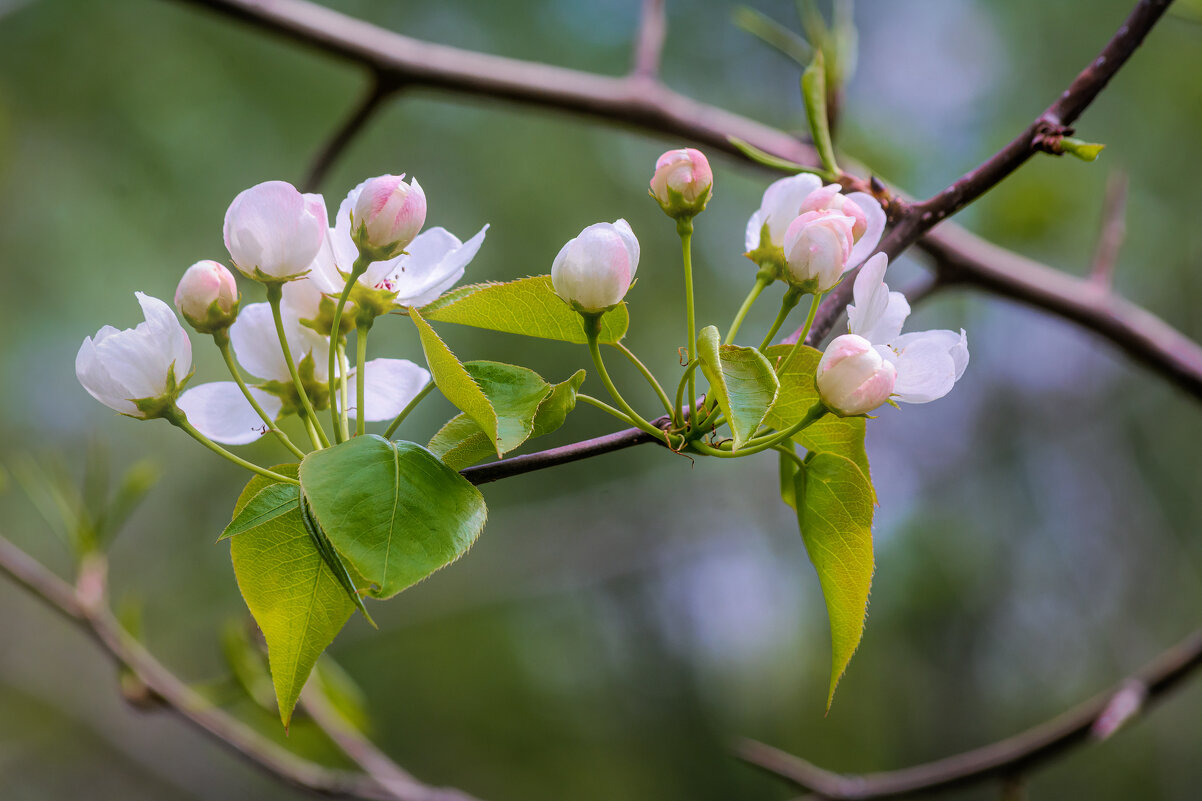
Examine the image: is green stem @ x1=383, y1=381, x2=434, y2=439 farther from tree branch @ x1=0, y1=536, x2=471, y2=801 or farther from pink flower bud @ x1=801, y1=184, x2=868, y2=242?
tree branch @ x1=0, y1=536, x2=471, y2=801

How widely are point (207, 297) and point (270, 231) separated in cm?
4

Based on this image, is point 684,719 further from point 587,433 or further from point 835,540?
point 835,540

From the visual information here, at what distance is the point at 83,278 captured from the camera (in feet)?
8.02

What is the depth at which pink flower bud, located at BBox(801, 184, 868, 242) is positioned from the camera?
342mm

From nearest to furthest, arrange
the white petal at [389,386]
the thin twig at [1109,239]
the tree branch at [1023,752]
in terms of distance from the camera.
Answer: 1. the white petal at [389,386]
2. the tree branch at [1023,752]
3. the thin twig at [1109,239]

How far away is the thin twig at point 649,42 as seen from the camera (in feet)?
Result: 2.81

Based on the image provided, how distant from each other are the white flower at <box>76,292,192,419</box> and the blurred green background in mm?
1604

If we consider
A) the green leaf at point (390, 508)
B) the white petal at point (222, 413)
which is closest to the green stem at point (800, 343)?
the green leaf at point (390, 508)

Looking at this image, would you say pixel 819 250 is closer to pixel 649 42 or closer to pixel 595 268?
pixel 595 268

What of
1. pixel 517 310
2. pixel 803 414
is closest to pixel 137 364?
pixel 517 310

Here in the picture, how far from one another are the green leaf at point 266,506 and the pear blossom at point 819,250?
0.18m

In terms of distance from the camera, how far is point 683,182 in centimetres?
36

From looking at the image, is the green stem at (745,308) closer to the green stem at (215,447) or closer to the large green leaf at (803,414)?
the large green leaf at (803,414)

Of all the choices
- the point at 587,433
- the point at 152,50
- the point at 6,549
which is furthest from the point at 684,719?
the point at 6,549
